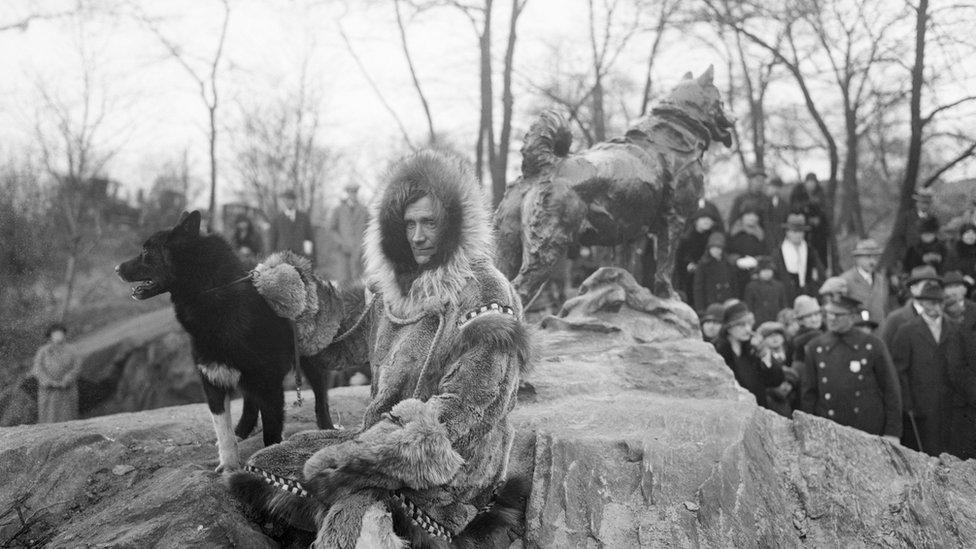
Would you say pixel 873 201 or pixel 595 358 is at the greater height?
pixel 873 201

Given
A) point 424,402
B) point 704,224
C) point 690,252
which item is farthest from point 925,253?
point 424,402

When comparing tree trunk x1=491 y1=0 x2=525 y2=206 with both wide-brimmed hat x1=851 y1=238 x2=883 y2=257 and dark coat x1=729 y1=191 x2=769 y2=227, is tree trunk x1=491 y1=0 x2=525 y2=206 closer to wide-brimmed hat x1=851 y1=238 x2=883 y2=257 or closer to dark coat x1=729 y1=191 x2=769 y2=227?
dark coat x1=729 y1=191 x2=769 y2=227

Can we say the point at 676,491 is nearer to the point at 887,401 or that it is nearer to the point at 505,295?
the point at 505,295

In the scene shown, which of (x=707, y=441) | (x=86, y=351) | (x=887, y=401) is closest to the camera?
(x=707, y=441)

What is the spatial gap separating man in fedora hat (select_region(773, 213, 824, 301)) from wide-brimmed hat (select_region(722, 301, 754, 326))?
9.46 feet

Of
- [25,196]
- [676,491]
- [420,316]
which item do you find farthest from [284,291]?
[25,196]

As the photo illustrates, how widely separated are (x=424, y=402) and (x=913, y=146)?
1228 cm

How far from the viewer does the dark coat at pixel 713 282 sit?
29.1 feet

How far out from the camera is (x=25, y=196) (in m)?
9.22

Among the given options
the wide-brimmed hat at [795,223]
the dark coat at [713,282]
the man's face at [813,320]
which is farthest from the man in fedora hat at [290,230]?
the man's face at [813,320]

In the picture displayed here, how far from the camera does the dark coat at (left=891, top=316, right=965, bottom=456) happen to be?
6340 mm

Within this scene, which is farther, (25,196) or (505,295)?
(25,196)

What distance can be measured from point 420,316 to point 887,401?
14.3 feet

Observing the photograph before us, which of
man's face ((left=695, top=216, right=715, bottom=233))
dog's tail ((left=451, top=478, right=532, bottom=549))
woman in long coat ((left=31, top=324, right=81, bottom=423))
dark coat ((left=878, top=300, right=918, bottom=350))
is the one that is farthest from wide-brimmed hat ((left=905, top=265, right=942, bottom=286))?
woman in long coat ((left=31, top=324, right=81, bottom=423))
